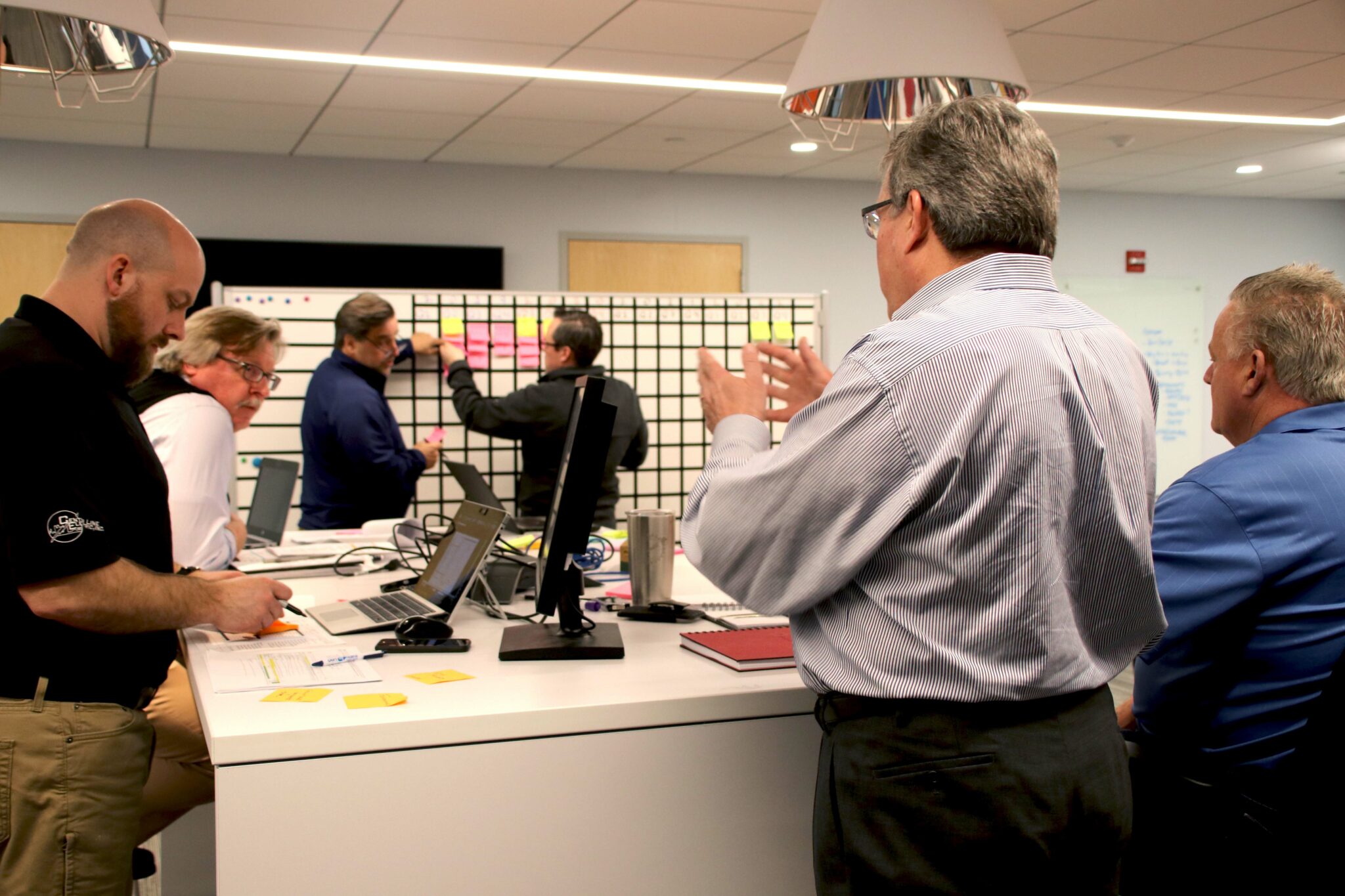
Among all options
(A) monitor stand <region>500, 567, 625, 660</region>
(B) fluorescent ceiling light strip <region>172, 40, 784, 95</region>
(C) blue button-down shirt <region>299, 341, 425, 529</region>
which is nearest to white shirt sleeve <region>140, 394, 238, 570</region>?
(A) monitor stand <region>500, 567, 625, 660</region>

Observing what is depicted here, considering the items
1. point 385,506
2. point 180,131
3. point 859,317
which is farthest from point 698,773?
point 859,317

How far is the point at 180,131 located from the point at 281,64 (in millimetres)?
1479

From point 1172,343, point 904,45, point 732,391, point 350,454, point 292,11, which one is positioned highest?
point 292,11

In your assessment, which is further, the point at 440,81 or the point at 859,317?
the point at 859,317

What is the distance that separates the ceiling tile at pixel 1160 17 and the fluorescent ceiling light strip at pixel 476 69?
114cm

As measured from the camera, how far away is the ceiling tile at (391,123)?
5188 millimetres

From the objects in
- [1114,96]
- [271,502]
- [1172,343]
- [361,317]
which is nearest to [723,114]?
[1114,96]

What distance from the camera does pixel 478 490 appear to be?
256cm

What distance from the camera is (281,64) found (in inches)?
172

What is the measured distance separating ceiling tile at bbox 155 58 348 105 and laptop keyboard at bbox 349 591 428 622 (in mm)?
3040

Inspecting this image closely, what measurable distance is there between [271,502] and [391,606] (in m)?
1.47

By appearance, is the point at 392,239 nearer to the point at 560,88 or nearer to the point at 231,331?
the point at 560,88

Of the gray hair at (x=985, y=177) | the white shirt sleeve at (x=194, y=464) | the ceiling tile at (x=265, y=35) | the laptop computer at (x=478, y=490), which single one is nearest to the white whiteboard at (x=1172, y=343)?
the ceiling tile at (x=265, y=35)

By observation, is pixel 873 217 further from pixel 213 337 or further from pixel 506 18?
pixel 506 18
